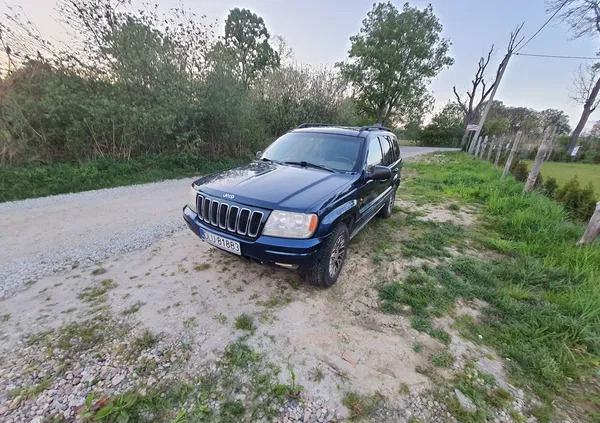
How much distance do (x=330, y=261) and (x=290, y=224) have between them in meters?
0.70

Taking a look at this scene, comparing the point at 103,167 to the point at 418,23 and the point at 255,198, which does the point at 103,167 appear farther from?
the point at 418,23

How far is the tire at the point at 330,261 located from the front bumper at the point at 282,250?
0.52ft

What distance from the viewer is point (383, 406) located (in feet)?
5.41

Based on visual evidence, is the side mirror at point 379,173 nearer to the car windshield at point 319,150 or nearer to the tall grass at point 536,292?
the car windshield at point 319,150

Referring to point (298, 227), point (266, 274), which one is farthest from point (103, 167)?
point (298, 227)

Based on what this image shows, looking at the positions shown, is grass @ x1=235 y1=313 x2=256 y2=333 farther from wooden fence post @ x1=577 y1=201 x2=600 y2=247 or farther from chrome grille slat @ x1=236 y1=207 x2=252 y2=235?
wooden fence post @ x1=577 y1=201 x2=600 y2=247

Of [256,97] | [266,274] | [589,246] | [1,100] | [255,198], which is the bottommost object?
[266,274]

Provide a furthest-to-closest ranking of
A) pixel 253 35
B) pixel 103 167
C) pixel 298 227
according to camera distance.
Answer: pixel 253 35
pixel 103 167
pixel 298 227

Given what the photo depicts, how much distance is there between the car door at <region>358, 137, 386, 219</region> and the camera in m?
3.28

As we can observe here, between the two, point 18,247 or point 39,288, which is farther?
point 18,247

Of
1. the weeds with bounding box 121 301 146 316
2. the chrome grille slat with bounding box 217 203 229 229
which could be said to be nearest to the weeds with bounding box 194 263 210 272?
the weeds with bounding box 121 301 146 316

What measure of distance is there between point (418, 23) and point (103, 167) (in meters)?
28.6

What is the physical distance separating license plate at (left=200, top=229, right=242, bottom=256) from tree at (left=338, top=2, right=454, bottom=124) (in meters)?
25.5

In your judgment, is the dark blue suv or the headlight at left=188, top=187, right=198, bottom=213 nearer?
the dark blue suv
